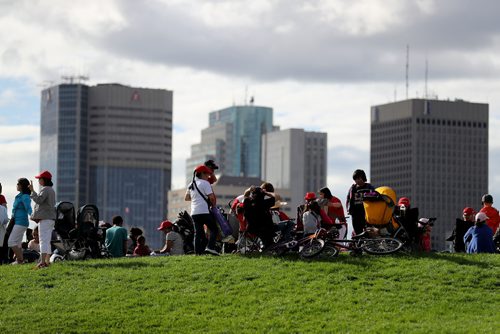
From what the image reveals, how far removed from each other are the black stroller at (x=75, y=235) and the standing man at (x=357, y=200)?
6261mm

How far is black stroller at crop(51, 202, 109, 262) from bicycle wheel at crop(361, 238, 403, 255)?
278 inches

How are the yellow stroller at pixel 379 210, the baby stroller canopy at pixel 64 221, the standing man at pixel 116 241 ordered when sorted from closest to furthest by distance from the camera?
the yellow stroller at pixel 379 210 < the baby stroller canopy at pixel 64 221 < the standing man at pixel 116 241

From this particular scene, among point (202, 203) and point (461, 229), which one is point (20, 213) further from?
point (461, 229)

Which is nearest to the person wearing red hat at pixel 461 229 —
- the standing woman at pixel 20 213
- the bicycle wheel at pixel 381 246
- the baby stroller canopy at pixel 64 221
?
the bicycle wheel at pixel 381 246

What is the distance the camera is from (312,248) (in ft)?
93.8

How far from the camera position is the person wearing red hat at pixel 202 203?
101 ft

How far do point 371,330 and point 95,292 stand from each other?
257 inches

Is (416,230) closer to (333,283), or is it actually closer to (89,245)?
(333,283)

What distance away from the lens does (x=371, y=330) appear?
22.7 meters

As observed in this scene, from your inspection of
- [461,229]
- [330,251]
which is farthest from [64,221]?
[461,229]

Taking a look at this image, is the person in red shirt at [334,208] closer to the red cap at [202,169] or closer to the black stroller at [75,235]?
the red cap at [202,169]

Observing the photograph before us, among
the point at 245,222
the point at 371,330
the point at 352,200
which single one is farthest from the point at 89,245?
the point at 371,330

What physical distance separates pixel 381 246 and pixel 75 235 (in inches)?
305

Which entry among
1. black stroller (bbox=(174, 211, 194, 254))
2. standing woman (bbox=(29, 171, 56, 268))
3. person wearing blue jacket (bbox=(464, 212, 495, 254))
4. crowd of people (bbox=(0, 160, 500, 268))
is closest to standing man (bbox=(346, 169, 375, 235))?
crowd of people (bbox=(0, 160, 500, 268))
